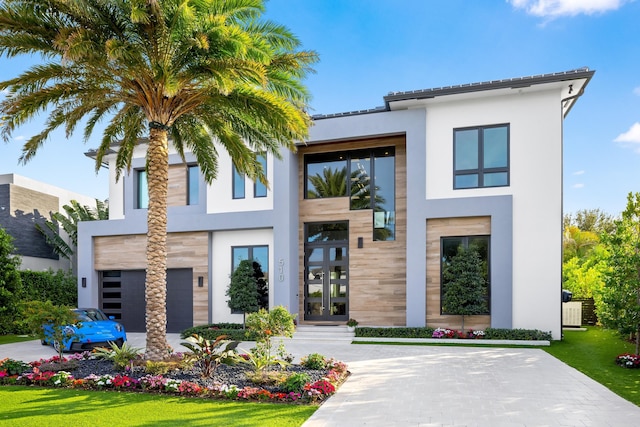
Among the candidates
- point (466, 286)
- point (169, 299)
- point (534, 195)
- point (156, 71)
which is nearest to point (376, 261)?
point (466, 286)

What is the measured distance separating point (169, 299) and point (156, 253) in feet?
29.3

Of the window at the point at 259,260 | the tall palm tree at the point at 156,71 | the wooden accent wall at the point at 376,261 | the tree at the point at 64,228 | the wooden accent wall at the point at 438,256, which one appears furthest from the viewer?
the tree at the point at 64,228

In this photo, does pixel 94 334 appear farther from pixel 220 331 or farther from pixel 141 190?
pixel 141 190

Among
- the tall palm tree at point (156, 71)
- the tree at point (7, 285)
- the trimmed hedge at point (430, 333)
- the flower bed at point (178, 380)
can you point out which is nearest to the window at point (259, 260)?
the trimmed hedge at point (430, 333)

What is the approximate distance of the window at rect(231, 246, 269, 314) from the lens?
16.0m

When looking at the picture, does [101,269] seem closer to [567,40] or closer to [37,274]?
[37,274]

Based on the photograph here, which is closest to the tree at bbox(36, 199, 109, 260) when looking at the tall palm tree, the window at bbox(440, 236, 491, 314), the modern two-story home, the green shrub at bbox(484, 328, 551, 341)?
the modern two-story home

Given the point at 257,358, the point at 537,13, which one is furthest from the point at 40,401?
the point at 537,13

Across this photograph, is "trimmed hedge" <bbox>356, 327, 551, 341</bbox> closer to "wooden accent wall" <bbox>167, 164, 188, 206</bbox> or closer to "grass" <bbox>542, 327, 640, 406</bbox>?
"grass" <bbox>542, 327, 640, 406</bbox>

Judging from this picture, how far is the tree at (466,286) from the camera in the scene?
42.7 ft

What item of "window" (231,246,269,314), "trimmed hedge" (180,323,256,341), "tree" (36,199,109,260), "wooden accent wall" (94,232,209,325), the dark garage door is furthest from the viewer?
"tree" (36,199,109,260)

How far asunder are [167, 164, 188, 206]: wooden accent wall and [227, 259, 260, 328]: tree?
4.31 meters

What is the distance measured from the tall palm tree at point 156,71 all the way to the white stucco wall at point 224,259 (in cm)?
626

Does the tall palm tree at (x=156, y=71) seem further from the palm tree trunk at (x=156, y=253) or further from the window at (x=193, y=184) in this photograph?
the window at (x=193, y=184)
